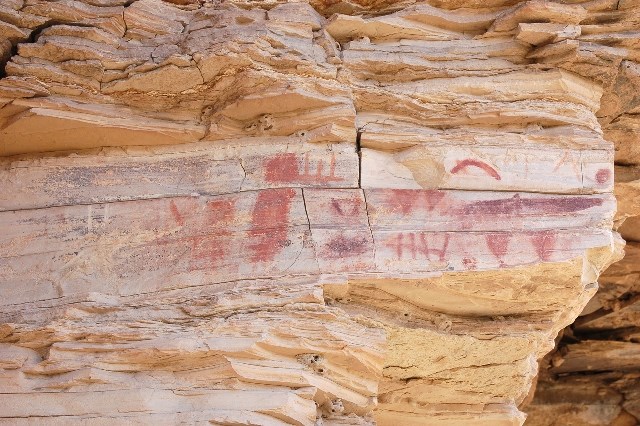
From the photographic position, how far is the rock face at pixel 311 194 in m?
6.18

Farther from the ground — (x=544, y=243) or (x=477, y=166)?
(x=477, y=166)

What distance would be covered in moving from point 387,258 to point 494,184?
3.66ft

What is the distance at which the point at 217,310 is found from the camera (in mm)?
6176

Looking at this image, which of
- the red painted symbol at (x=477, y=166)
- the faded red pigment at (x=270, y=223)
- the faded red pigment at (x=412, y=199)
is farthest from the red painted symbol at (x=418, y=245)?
the faded red pigment at (x=270, y=223)

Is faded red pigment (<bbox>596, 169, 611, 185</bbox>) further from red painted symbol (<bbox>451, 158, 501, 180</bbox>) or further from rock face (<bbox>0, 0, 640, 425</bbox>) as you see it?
red painted symbol (<bbox>451, 158, 501, 180</bbox>)

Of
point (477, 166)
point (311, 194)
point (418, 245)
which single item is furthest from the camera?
point (477, 166)

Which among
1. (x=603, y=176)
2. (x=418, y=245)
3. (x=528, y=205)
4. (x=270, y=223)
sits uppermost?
(x=603, y=176)

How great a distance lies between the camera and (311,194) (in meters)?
6.73

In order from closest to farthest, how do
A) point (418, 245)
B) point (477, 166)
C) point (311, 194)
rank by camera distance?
1. point (418, 245)
2. point (311, 194)
3. point (477, 166)

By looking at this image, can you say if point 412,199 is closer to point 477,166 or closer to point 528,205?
point 477,166

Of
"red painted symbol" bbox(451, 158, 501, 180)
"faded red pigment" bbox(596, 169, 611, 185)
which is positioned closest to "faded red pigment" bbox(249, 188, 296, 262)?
"red painted symbol" bbox(451, 158, 501, 180)

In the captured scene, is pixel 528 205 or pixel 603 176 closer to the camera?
pixel 528 205

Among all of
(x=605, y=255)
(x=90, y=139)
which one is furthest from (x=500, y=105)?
(x=90, y=139)

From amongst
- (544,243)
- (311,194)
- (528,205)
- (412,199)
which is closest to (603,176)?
(528,205)
